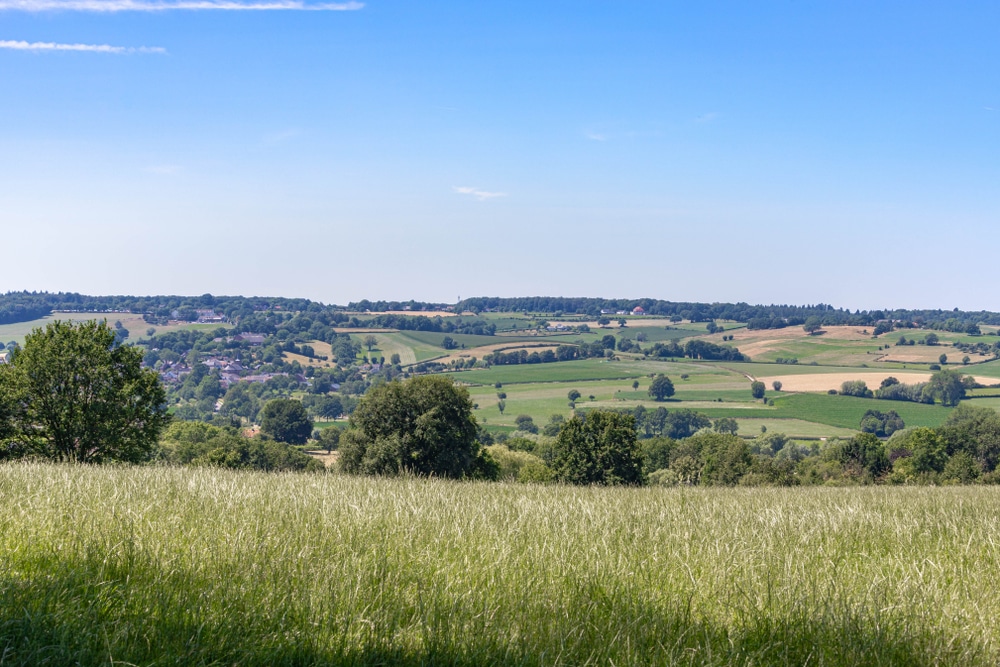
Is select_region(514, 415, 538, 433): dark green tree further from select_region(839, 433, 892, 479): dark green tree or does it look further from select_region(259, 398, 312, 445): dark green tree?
select_region(839, 433, 892, 479): dark green tree

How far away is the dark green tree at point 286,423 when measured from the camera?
376 ft

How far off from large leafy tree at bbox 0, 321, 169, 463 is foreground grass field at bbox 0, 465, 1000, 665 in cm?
2015

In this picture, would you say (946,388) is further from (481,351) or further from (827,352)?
(481,351)

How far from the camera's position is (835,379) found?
150 m

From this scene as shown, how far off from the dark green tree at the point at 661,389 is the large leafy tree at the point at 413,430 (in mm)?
119593

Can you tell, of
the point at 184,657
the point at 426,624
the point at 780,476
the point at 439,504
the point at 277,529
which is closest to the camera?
the point at 184,657

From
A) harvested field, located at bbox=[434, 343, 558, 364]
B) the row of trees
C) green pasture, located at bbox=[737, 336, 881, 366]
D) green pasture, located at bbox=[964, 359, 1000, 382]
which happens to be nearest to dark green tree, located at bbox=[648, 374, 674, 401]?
the row of trees

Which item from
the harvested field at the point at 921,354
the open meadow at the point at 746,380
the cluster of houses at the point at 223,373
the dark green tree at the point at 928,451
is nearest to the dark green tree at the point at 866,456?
the dark green tree at the point at 928,451

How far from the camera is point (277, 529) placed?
627cm

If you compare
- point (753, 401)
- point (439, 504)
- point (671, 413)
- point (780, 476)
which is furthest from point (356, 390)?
point (439, 504)

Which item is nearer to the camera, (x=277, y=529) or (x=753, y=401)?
(x=277, y=529)

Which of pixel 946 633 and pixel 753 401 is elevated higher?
pixel 946 633

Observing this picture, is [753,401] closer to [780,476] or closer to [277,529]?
[780,476]

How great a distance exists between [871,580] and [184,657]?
4.61m
